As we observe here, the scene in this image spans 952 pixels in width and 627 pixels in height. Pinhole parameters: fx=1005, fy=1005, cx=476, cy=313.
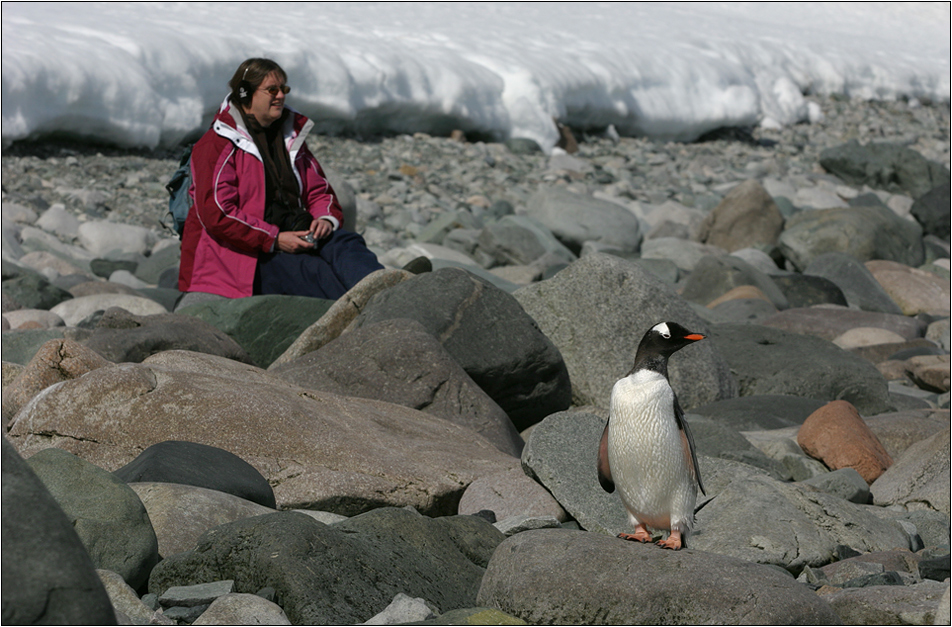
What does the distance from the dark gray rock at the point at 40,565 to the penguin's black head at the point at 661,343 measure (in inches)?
77.6

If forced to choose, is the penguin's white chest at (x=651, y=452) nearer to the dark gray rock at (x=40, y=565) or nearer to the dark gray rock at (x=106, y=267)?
the dark gray rock at (x=40, y=565)

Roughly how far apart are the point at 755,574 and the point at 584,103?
1776 centimetres

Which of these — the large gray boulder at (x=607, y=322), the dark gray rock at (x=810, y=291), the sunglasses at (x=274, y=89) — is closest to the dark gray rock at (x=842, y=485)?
the large gray boulder at (x=607, y=322)

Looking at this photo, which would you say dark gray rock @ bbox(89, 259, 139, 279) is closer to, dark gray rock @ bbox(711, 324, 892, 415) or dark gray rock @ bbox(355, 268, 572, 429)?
dark gray rock @ bbox(355, 268, 572, 429)

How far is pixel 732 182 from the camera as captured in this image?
689 inches

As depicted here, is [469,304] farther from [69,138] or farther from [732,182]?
[732,182]

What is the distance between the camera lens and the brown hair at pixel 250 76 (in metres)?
A: 6.24

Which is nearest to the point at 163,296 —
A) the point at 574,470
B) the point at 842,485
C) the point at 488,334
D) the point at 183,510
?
the point at 488,334

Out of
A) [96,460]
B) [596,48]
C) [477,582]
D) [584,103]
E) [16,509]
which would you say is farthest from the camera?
[596,48]

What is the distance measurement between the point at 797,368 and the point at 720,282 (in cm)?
320

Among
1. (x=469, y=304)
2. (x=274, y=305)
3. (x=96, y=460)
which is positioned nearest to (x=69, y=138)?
(x=274, y=305)

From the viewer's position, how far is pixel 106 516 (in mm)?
3355

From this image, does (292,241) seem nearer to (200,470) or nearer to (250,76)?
(250,76)

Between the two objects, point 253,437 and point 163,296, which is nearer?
point 253,437
